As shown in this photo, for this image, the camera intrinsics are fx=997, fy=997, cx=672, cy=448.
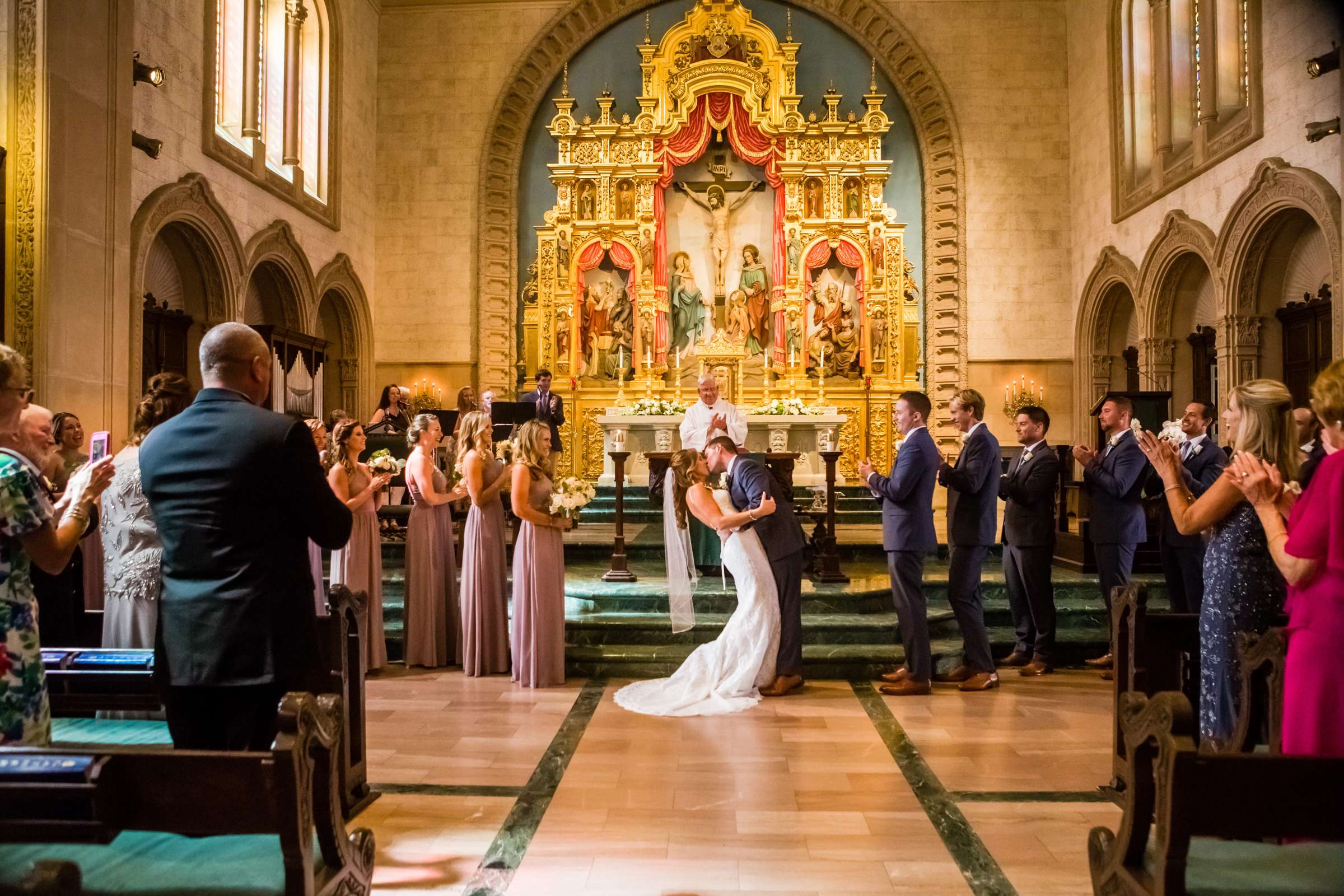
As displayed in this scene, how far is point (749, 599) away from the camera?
5852 mm

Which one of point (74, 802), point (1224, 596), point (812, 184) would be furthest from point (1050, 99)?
point (74, 802)

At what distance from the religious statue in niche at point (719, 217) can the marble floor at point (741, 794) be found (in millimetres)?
10123

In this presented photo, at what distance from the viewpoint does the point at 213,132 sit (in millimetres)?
10797

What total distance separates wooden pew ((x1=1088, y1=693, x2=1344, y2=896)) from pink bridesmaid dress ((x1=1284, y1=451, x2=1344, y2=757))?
1.31ft

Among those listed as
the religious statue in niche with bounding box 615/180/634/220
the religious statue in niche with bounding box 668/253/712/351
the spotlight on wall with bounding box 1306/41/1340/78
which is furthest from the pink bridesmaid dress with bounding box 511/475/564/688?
the religious statue in niche with bounding box 615/180/634/220

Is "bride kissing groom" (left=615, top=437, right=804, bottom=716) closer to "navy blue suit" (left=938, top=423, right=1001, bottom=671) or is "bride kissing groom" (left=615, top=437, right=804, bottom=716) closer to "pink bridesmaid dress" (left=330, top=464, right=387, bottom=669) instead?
"navy blue suit" (left=938, top=423, right=1001, bottom=671)

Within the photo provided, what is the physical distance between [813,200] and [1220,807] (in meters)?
13.8

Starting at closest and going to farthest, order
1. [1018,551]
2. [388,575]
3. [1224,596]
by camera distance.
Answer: [1224,596] < [1018,551] < [388,575]

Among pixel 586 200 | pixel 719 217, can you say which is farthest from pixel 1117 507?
pixel 586 200

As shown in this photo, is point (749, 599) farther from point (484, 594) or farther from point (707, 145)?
point (707, 145)

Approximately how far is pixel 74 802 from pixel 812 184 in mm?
14313

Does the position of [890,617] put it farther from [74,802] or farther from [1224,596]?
[74,802]

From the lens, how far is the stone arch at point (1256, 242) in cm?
895

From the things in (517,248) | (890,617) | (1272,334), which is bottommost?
(890,617)
